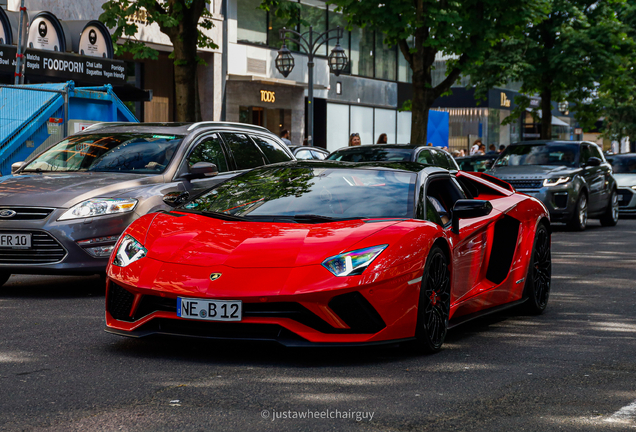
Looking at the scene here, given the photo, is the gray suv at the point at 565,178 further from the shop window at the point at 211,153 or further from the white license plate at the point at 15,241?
the white license plate at the point at 15,241

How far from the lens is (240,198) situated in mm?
6535

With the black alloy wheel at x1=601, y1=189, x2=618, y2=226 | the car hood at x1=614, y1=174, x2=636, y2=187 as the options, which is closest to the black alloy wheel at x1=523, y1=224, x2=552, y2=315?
the black alloy wheel at x1=601, y1=189, x2=618, y2=226

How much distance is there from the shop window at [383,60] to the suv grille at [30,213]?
3491 centimetres

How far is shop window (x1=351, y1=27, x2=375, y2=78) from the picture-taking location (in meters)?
40.2

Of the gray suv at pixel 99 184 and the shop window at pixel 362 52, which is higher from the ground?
the shop window at pixel 362 52

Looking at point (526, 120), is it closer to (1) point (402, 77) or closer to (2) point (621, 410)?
(1) point (402, 77)

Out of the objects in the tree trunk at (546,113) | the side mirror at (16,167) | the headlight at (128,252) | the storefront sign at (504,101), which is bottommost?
the headlight at (128,252)

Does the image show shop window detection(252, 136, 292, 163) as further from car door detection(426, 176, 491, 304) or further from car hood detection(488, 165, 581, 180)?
car hood detection(488, 165, 581, 180)

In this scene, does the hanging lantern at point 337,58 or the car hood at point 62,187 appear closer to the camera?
the car hood at point 62,187

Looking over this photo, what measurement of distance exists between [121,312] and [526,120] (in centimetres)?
6017

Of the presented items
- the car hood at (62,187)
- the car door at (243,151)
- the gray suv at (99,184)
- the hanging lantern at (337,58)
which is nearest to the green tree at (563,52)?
the hanging lantern at (337,58)

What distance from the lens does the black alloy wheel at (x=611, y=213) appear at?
63.3 ft

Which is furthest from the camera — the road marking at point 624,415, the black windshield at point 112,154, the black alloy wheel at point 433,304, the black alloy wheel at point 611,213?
the black alloy wheel at point 611,213

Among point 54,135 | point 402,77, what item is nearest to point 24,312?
point 54,135
